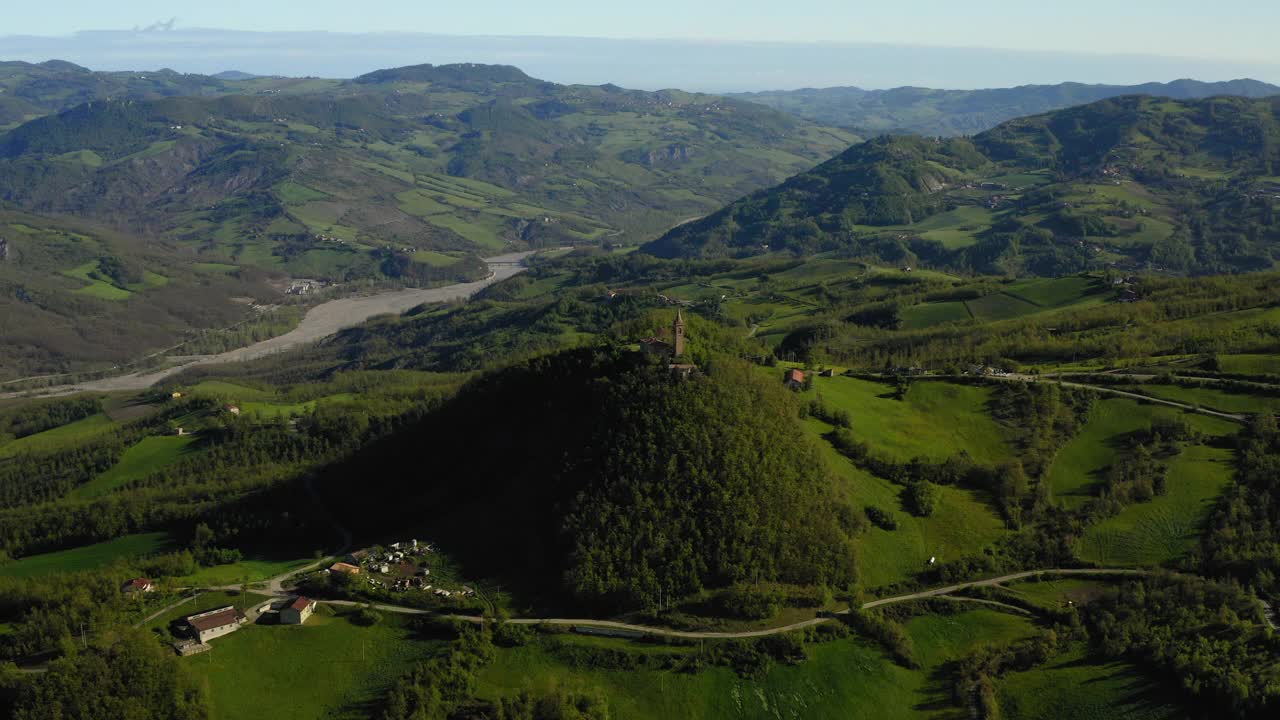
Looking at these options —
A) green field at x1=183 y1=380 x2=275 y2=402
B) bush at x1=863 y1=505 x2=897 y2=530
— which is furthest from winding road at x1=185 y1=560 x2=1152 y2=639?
green field at x1=183 y1=380 x2=275 y2=402

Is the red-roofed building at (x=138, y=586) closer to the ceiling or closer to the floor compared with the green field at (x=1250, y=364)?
closer to the floor

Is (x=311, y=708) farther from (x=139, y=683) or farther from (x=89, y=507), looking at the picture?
(x=89, y=507)

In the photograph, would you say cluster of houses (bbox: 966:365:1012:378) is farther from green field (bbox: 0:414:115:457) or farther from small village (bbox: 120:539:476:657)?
green field (bbox: 0:414:115:457)

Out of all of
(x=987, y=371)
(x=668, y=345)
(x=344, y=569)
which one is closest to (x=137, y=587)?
(x=344, y=569)

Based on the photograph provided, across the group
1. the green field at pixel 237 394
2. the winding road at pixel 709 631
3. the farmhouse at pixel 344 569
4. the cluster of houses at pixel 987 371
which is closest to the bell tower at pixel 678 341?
the winding road at pixel 709 631

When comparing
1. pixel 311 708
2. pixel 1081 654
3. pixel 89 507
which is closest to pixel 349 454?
pixel 89 507

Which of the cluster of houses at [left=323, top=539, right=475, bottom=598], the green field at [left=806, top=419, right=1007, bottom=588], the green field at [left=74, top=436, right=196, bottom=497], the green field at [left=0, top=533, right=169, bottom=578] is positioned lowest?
the green field at [left=74, top=436, right=196, bottom=497]

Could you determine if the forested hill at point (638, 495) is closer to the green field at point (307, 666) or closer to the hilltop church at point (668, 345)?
the hilltop church at point (668, 345)
